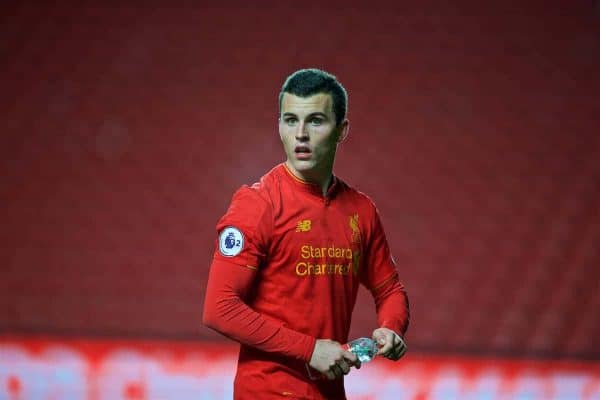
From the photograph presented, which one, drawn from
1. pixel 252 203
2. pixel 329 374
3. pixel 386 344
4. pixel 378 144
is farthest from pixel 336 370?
pixel 378 144

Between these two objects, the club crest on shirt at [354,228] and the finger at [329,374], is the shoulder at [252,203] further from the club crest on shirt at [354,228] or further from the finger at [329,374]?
the finger at [329,374]

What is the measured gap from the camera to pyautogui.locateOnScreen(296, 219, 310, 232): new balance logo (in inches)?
70.4

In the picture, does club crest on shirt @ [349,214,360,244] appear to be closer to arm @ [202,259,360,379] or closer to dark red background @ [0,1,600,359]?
arm @ [202,259,360,379]

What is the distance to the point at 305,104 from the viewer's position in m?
1.81

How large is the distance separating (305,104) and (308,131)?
0.06 m

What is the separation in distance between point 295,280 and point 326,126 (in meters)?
0.33

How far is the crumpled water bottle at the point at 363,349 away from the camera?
1.71 metres

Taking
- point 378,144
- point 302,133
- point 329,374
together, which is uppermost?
point 378,144

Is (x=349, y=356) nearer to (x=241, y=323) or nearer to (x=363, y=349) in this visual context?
(x=363, y=349)

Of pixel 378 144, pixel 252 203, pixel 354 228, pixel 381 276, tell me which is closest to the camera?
pixel 252 203

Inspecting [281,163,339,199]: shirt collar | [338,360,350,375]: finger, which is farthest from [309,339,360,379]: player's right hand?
[281,163,339,199]: shirt collar

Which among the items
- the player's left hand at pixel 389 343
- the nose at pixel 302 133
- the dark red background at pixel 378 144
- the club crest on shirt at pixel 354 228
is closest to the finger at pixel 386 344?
the player's left hand at pixel 389 343

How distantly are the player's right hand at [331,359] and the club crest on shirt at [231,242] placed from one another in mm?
246

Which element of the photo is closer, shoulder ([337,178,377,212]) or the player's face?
the player's face
